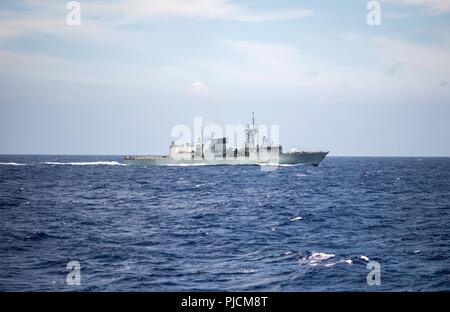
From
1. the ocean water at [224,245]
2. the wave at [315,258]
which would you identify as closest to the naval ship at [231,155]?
the ocean water at [224,245]

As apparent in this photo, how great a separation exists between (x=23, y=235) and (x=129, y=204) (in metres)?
16.4

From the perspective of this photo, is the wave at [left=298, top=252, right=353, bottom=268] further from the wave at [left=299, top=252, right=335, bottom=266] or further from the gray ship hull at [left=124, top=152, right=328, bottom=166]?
the gray ship hull at [left=124, top=152, right=328, bottom=166]

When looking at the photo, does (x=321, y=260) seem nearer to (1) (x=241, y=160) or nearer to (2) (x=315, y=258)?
(2) (x=315, y=258)

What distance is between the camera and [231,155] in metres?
131

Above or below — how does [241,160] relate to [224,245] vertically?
above

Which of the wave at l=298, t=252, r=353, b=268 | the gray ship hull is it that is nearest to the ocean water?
the wave at l=298, t=252, r=353, b=268

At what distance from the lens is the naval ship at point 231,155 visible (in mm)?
123125

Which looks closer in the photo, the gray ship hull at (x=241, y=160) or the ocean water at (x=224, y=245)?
the ocean water at (x=224, y=245)

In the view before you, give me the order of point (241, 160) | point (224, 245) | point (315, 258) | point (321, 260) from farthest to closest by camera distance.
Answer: point (241, 160), point (224, 245), point (315, 258), point (321, 260)

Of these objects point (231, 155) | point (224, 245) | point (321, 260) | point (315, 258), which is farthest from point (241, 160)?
point (321, 260)

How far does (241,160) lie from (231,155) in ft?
13.3

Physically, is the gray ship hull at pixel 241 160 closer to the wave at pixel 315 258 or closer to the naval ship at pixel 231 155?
the naval ship at pixel 231 155

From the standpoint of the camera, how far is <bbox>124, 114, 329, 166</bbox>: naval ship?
404ft
